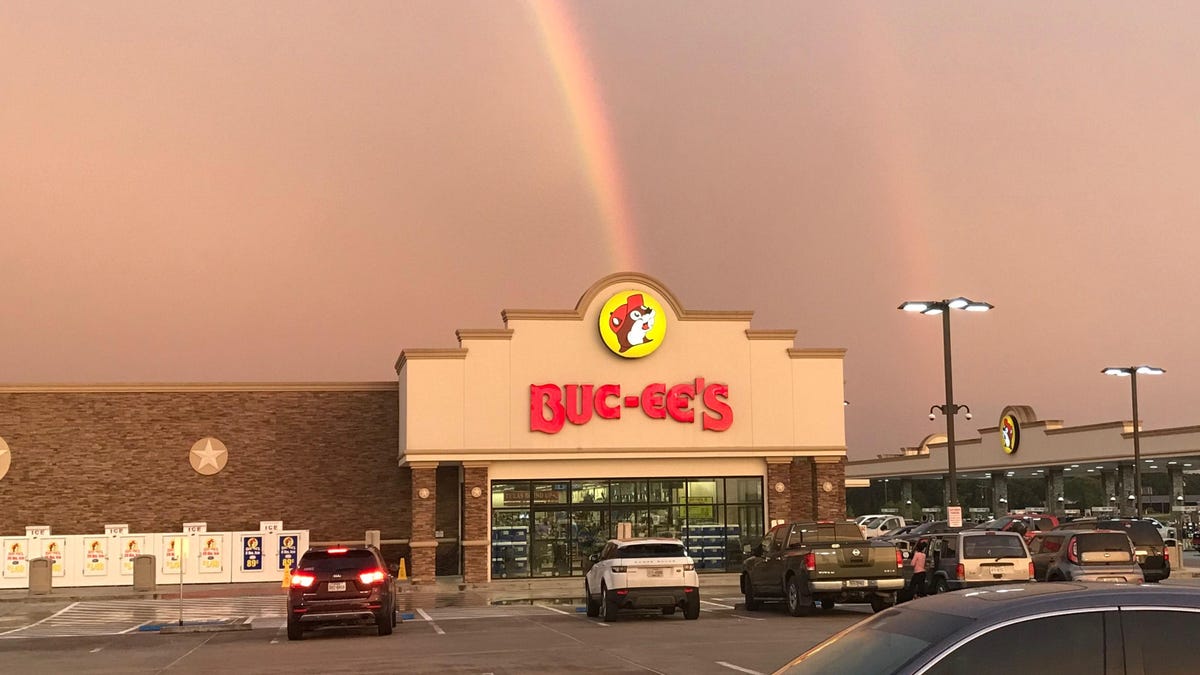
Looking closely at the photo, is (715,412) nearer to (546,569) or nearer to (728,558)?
(728,558)

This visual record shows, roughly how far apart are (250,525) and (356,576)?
2146 cm

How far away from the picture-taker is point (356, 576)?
867 inches

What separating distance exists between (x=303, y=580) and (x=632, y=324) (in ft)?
64.3

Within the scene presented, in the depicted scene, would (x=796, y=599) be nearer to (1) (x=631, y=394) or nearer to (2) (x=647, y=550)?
(2) (x=647, y=550)

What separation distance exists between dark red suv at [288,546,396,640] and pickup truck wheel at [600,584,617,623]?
4607mm

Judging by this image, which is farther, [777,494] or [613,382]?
[777,494]

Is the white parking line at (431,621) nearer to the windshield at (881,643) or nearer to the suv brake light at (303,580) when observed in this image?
the suv brake light at (303,580)

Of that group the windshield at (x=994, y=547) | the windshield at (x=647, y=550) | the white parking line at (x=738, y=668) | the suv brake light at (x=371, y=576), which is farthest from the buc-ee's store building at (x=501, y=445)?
the white parking line at (x=738, y=668)

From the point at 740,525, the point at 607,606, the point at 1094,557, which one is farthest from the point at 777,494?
the point at 607,606

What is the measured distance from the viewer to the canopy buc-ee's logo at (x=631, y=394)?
39.0 m

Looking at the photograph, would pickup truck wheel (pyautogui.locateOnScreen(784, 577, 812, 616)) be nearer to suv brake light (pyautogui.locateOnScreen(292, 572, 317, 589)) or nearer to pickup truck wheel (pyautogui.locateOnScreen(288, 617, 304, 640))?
suv brake light (pyautogui.locateOnScreen(292, 572, 317, 589))

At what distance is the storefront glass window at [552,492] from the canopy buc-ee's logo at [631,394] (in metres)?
2.17

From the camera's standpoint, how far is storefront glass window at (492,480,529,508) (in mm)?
39594

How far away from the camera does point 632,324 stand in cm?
3969
